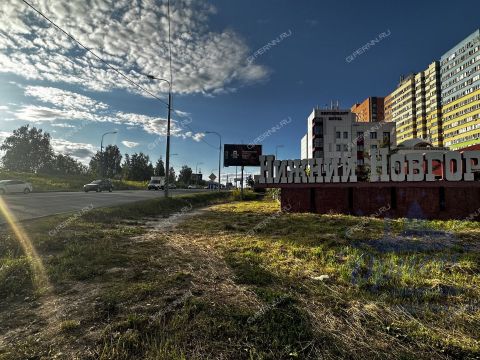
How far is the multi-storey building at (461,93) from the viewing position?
73.6 metres

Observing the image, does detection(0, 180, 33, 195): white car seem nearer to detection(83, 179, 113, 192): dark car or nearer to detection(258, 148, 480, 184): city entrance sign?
detection(83, 179, 113, 192): dark car

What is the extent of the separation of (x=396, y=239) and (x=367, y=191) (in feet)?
21.4

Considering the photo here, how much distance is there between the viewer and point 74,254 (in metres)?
6.45

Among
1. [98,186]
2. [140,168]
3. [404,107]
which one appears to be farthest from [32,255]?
[404,107]

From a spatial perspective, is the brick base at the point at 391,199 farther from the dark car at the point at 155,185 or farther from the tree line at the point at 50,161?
the tree line at the point at 50,161

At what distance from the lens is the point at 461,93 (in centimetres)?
7994

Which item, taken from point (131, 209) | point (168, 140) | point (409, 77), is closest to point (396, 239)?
point (131, 209)

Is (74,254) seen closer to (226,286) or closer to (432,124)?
(226,286)

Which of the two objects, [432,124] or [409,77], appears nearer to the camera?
[432,124]

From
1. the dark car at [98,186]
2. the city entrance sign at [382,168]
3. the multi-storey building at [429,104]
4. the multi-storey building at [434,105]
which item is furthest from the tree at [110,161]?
the multi-storey building at [434,105]

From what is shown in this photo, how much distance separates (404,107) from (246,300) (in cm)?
13037

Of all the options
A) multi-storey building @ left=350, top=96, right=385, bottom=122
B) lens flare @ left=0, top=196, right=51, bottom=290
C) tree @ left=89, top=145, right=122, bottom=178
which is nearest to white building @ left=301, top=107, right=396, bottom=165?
multi-storey building @ left=350, top=96, right=385, bottom=122

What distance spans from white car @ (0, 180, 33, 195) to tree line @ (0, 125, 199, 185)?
3998 cm

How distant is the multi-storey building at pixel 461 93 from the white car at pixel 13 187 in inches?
3901
